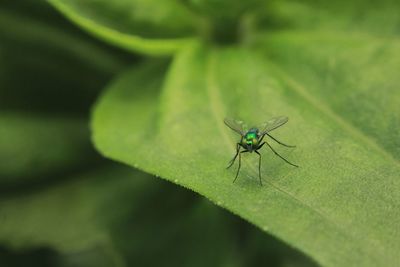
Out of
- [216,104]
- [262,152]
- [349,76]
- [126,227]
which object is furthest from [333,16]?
[126,227]

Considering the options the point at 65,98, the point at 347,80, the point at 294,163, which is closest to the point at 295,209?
the point at 294,163

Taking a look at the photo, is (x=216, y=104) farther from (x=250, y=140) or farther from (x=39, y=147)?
(x=39, y=147)

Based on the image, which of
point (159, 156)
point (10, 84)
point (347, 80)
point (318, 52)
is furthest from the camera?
point (10, 84)

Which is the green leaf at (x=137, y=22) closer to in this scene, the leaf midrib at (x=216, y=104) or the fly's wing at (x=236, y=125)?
the leaf midrib at (x=216, y=104)

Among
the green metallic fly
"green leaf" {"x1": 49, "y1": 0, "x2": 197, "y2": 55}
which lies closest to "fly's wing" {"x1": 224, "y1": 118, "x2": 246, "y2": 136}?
the green metallic fly

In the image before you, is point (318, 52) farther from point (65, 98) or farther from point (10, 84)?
point (10, 84)

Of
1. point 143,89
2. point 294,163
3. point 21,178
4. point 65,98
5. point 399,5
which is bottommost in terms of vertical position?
point 21,178

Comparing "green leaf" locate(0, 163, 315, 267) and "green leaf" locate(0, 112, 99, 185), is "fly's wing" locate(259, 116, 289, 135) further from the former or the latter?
"green leaf" locate(0, 112, 99, 185)
